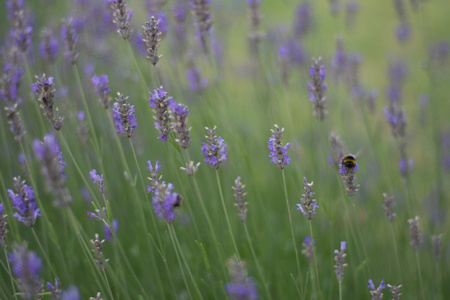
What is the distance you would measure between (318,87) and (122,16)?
944 mm

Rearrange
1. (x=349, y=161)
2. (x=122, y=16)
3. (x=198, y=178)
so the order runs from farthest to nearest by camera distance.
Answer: (x=198, y=178)
(x=122, y=16)
(x=349, y=161)

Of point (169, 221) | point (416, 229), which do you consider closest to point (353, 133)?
point (416, 229)

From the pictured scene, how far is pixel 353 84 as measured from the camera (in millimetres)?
3031

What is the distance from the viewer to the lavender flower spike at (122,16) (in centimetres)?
175

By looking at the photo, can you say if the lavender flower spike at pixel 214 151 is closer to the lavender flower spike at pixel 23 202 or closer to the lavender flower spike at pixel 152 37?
the lavender flower spike at pixel 152 37

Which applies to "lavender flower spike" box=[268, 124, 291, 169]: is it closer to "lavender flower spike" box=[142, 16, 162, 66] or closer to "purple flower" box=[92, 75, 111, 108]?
"lavender flower spike" box=[142, 16, 162, 66]

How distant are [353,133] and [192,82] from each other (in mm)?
1717

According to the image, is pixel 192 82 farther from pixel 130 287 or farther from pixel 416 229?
pixel 416 229

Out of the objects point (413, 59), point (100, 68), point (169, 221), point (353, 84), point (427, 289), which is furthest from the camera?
point (413, 59)

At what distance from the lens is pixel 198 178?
3299 mm

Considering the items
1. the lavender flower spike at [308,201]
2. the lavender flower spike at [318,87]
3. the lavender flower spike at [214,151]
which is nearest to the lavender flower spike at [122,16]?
the lavender flower spike at [214,151]

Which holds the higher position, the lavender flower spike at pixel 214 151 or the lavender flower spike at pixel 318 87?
the lavender flower spike at pixel 318 87

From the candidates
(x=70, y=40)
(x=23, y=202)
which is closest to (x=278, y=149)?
(x=23, y=202)

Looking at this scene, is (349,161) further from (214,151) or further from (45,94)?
(45,94)
